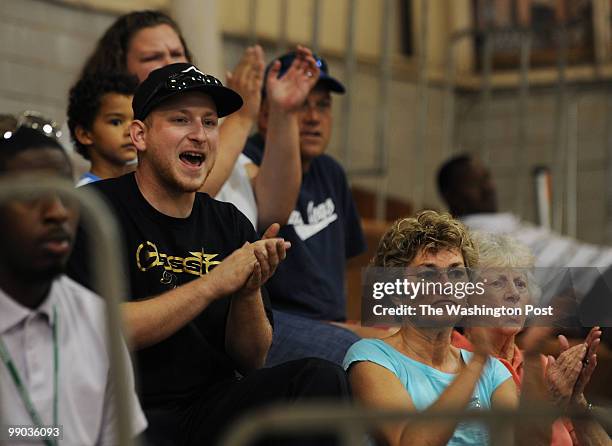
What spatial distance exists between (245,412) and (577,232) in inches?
172

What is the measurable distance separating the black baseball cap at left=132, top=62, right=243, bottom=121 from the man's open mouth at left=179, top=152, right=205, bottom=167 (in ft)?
0.38

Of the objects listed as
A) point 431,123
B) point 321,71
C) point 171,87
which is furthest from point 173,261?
point 431,123

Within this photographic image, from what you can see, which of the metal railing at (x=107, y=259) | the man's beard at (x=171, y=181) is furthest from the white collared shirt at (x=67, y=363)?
the man's beard at (x=171, y=181)

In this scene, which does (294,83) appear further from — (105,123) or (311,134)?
(105,123)

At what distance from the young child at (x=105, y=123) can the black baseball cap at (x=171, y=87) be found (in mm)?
509

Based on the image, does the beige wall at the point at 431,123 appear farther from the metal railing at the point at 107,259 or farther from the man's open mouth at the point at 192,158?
the metal railing at the point at 107,259

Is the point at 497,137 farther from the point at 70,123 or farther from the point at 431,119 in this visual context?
the point at 70,123

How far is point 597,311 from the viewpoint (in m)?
2.63

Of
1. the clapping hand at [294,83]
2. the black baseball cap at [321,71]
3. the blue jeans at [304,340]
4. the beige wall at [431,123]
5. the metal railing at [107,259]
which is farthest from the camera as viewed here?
the beige wall at [431,123]

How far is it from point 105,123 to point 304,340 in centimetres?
74

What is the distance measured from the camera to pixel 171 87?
2727mm

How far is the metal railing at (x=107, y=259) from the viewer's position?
176 cm

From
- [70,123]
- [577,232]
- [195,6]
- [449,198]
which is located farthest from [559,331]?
[577,232]

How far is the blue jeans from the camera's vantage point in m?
3.14
